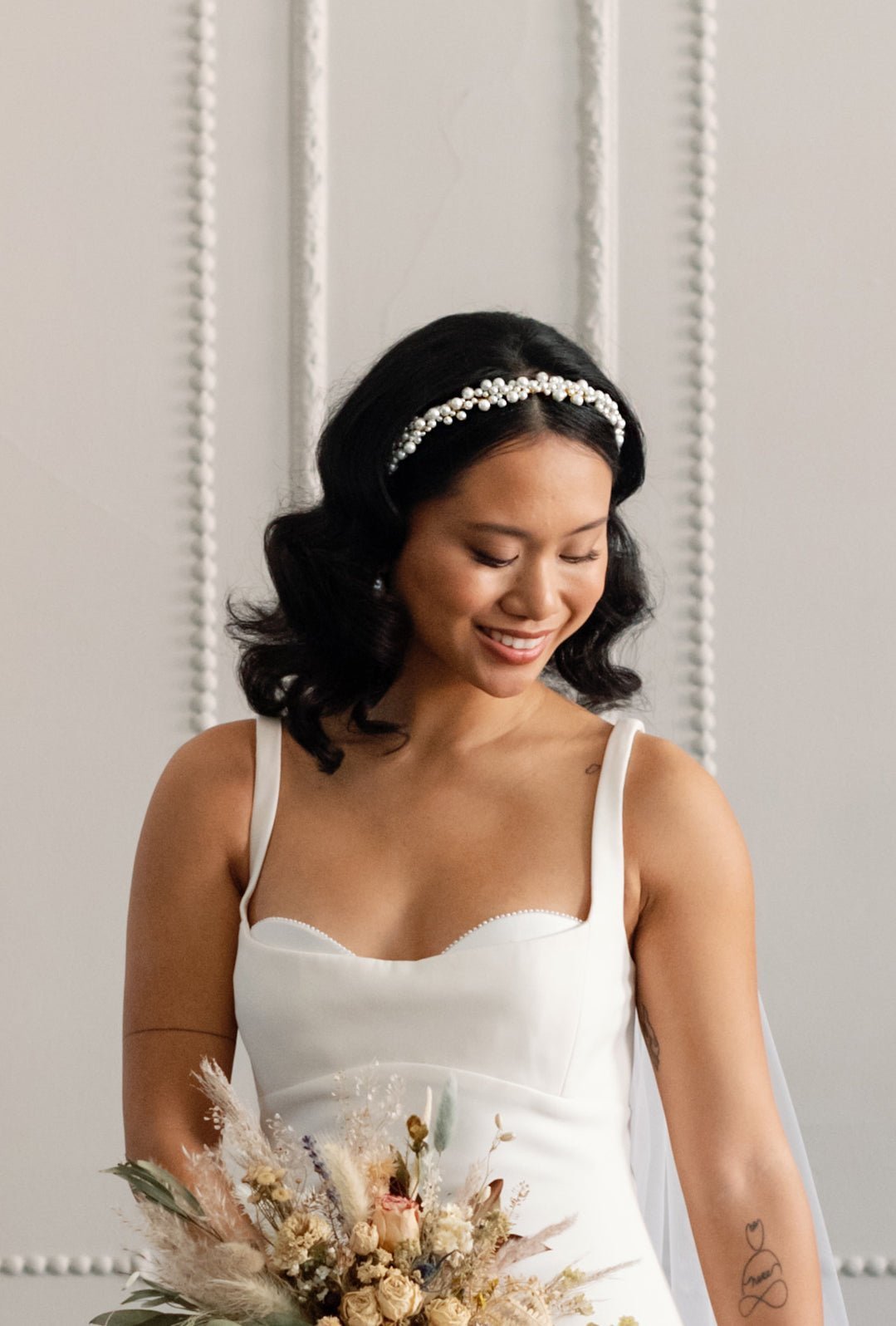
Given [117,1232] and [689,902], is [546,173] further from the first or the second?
[117,1232]

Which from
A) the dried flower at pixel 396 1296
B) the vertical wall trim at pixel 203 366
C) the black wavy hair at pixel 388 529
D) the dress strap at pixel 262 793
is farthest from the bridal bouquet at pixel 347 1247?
the vertical wall trim at pixel 203 366

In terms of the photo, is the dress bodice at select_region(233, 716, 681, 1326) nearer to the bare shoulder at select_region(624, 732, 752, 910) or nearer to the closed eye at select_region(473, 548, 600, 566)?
the bare shoulder at select_region(624, 732, 752, 910)

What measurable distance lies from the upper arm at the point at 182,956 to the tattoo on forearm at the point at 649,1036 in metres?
0.42

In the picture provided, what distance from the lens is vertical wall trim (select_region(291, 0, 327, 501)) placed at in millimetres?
2266

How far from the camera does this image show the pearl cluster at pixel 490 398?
4.98 feet

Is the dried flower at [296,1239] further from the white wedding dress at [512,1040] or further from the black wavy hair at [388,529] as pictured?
the black wavy hair at [388,529]

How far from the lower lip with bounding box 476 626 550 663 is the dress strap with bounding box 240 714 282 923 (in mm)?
293

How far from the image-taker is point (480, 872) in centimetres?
157

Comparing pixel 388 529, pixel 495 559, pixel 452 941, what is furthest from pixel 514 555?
pixel 452 941

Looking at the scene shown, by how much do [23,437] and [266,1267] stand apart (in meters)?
1.53

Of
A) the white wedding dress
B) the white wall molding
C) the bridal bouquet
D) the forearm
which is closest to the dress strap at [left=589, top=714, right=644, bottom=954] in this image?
the white wedding dress

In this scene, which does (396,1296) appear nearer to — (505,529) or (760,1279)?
(760,1279)

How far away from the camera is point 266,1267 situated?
3.41ft

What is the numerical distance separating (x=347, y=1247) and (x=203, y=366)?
4.99 feet
